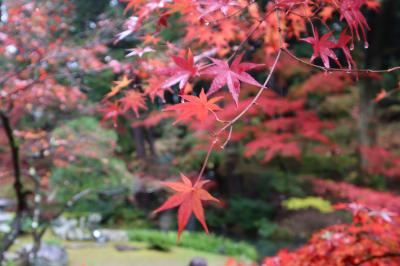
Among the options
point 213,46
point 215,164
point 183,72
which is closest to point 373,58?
point 215,164

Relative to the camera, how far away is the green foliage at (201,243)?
774 cm

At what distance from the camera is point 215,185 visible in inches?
480

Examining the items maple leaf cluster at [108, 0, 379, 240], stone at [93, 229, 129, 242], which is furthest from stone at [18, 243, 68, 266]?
maple leaf cluster at [108, 0, 379, 240]

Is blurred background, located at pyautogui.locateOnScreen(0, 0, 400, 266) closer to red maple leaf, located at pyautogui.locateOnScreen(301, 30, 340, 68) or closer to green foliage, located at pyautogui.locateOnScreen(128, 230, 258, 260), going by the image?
green foliage, located at pyautogui.locateOnScreen(128, 230, 258, 260)

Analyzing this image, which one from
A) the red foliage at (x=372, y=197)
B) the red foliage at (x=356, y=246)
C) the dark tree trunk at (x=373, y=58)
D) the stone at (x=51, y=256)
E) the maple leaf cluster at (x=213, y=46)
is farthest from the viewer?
the dark tree trunk at (x=373, y=58)

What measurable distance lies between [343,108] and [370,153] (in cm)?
156

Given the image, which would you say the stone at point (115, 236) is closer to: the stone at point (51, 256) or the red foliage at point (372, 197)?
the stone at point (51, 256)

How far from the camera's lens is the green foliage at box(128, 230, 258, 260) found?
774 cm

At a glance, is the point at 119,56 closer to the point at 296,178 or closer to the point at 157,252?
the point at 157,252

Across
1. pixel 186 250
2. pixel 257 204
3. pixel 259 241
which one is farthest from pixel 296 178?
pixel 186 250

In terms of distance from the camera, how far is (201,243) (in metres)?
8.19

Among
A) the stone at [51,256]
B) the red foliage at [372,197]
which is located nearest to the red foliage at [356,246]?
the red foliage at [372,197]

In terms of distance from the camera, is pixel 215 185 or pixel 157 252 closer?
pixel 157 252

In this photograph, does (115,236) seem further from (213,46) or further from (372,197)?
(213,46)
